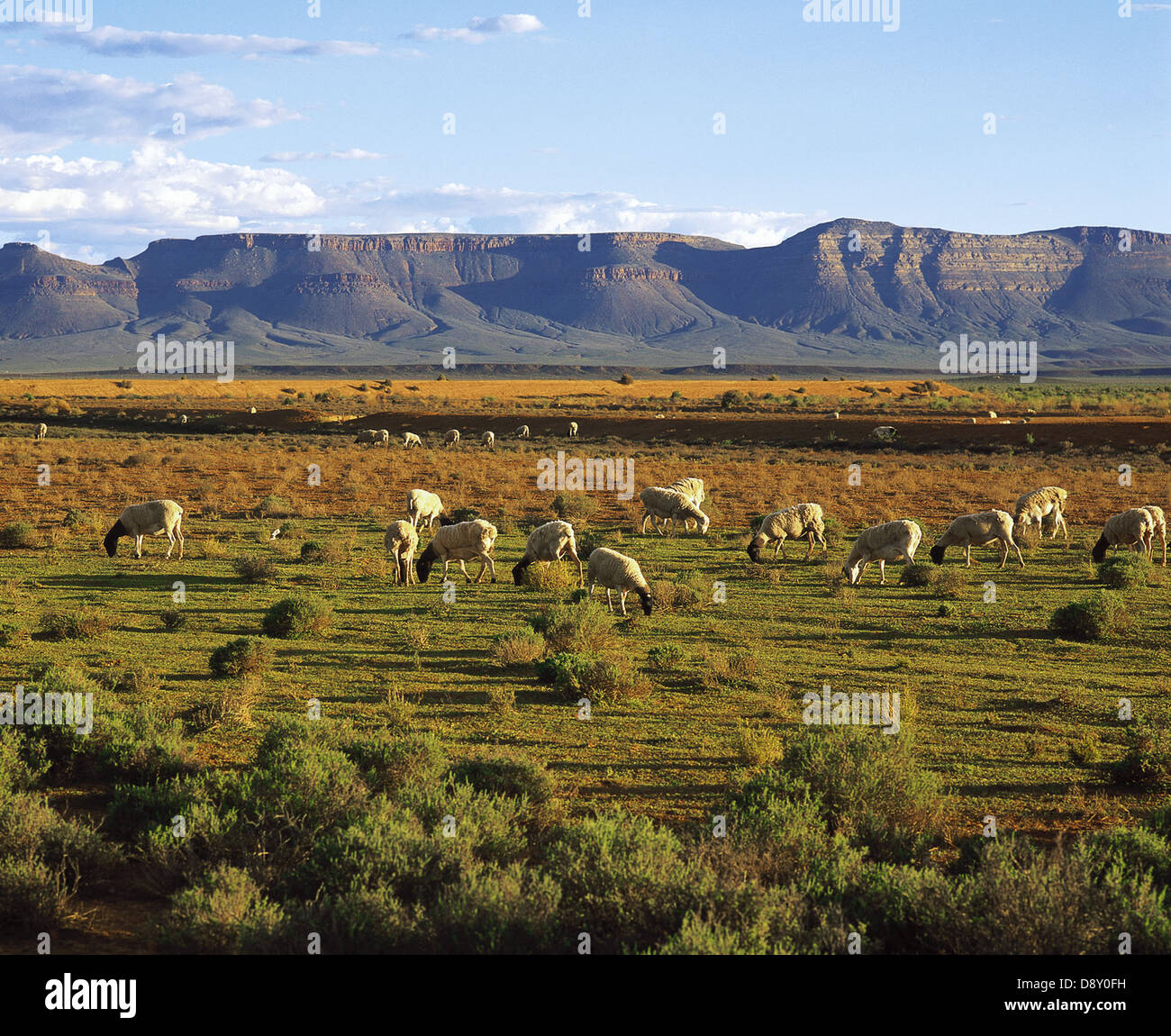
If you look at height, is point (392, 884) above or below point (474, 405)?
below

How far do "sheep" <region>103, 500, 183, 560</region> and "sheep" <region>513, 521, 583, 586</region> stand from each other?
27.2 feet

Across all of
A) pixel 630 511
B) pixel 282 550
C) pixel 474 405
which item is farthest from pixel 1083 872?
pixel 474 405

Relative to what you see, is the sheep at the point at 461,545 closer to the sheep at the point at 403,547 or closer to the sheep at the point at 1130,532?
the sheep at the point at 403,547

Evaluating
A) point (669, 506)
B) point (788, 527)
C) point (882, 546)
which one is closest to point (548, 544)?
point (788, 527)

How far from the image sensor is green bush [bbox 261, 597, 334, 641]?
54.0ft

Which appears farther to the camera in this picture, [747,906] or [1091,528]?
[1091,528]

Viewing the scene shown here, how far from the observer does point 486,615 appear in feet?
59.6

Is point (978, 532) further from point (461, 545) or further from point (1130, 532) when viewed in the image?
point (461, 545)

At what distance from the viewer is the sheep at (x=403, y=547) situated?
21.3 m

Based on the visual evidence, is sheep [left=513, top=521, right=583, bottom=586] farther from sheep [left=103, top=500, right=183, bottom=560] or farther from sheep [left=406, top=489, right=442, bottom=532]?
sheep [left=103, top=500, right=183, bottom=560]

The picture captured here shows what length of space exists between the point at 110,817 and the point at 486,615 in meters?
9.59

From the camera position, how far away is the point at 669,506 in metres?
27.5

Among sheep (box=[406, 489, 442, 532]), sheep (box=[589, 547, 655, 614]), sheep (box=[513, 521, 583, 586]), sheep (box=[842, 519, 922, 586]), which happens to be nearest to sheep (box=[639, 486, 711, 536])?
sheep (box=[406, 489, 442, 532])

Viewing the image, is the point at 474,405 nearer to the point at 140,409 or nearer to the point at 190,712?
the point at 140,409
